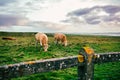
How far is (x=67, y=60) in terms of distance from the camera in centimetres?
463

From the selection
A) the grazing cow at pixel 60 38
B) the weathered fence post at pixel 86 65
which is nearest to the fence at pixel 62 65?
the weathered fence post at pixel 86 65

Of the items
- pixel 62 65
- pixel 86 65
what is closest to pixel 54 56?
pixel 86 65

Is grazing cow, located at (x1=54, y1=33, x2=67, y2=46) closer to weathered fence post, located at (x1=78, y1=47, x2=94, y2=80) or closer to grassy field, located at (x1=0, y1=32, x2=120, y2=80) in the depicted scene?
grassy field, located at (x1=0, y1=32, x2=120, y2=80)

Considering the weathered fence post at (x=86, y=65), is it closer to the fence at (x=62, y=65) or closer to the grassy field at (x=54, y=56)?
the fence at (x=62, y=65)

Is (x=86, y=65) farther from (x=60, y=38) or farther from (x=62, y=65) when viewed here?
(x=60, y=38)

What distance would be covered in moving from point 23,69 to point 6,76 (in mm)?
352

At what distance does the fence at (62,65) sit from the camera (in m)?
3.82

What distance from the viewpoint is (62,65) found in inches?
178

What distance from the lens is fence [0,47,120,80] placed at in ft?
12.5

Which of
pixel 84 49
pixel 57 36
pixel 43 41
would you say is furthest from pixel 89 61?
pixel 57 36

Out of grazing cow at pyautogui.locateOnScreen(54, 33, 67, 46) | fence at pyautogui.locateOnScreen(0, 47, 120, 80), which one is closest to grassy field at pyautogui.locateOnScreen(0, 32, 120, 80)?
grazing cow at pyautogui.locateOnScreen(54, 33, 67, 46)

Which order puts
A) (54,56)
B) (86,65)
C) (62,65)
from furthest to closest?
(54,56), (86,65), (62,65)

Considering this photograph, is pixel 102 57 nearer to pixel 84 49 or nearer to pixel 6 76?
pixel 84 49

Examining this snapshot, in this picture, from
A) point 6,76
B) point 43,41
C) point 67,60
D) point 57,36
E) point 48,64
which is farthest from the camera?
point 57,36
